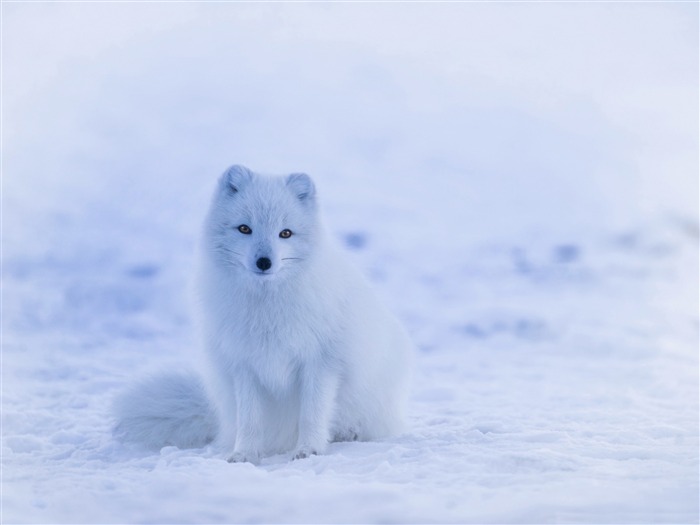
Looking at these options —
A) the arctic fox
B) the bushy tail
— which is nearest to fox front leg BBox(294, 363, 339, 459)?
the arctic fox

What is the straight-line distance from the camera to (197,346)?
11.5 feet

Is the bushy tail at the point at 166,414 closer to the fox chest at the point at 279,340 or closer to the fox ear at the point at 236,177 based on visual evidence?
the fox chest at the point at 279,340

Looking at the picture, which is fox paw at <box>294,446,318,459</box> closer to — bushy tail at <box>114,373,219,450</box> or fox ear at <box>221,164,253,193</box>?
bushy tail at <box>114,373,219,450</box>

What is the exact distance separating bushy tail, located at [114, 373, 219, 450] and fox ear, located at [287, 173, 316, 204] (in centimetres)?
105

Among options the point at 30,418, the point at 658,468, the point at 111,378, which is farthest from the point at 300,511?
the point at 111,378

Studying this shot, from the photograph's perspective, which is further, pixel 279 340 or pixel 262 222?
pixel 279 340

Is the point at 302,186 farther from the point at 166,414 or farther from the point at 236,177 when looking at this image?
the point at 166,414

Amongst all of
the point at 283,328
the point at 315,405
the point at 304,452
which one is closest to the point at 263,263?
the point at 283,328

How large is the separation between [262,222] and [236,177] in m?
0.26

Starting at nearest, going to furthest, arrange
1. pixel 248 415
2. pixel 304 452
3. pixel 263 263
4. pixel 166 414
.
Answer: pixel 263 263 < pixel 304 452 < pixel 248 415 < pixel 166 414

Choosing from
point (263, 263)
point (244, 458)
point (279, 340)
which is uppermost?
point (263, 263)

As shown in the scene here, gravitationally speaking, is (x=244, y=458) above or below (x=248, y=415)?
below

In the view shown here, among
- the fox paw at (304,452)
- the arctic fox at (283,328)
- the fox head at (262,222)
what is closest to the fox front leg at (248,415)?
the arctic fox at (283,328)

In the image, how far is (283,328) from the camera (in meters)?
3.13
